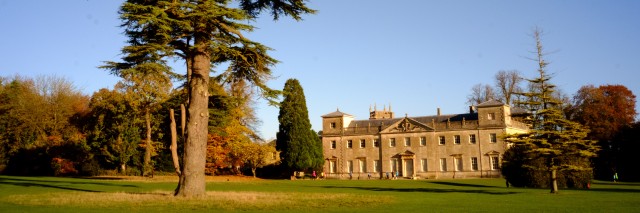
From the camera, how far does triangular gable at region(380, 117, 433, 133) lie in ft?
175

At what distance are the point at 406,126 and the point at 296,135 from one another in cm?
1198

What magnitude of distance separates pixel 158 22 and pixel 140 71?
2.00 m

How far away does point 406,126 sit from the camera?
54.0m

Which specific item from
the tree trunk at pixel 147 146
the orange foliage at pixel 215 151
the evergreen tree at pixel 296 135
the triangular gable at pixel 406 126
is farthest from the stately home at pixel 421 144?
the tree trunk at pixel 147 146

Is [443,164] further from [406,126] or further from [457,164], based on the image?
[406,126]

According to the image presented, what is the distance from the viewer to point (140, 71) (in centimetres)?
1633

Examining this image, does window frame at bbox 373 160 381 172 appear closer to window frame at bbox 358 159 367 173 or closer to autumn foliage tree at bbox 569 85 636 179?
window frame at bbox 358 159 367 173

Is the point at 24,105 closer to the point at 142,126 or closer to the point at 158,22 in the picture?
the point at 142,126

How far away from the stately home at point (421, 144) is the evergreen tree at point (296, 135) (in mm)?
5832

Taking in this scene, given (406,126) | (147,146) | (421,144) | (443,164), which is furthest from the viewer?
(406,126)

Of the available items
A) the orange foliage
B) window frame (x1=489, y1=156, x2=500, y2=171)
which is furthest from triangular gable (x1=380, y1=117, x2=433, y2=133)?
the orange foliage

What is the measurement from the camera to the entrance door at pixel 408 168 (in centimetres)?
5272

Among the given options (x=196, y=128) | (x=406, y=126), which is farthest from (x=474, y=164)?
(x=196, y=128)

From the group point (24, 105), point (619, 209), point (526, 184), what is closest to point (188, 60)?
point (619, 209)
